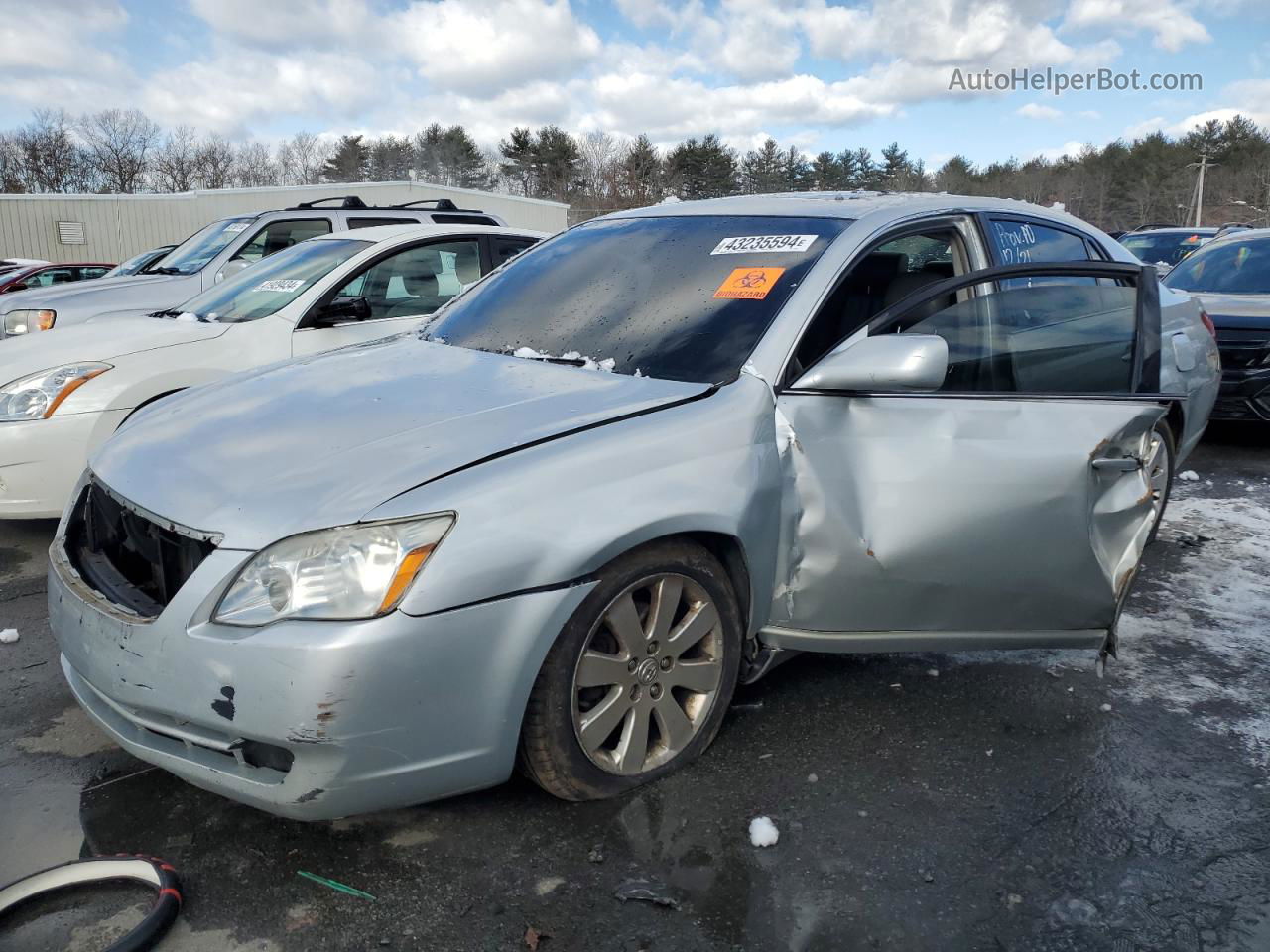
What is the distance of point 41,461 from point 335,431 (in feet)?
8.64

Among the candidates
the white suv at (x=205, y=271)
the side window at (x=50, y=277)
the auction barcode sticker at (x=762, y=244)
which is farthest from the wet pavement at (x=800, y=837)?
the side window at (x=50, y=277)

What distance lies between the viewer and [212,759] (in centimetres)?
227

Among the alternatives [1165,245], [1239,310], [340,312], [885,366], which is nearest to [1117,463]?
[885,366]

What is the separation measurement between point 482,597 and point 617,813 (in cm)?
80

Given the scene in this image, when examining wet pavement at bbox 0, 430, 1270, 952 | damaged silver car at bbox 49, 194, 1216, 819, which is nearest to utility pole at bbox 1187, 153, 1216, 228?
damaged silver car at bbox 49, 194, 1216, 819

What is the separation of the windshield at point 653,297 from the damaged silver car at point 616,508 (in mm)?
13

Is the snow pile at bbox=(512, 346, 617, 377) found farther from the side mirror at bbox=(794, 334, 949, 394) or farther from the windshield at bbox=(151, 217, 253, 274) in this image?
the windshield at bbox=(151, 217, 253, 274)

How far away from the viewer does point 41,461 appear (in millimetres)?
4465

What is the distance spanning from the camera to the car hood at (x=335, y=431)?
7.53 feet

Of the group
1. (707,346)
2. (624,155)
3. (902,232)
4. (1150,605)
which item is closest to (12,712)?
(707,346)

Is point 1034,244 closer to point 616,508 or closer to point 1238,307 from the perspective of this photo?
point 616,508

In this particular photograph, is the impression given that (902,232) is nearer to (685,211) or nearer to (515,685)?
(685,211)

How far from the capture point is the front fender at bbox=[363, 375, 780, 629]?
2223 millimetres

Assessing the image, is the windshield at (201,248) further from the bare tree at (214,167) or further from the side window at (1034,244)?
the bare tree at (214,167)
